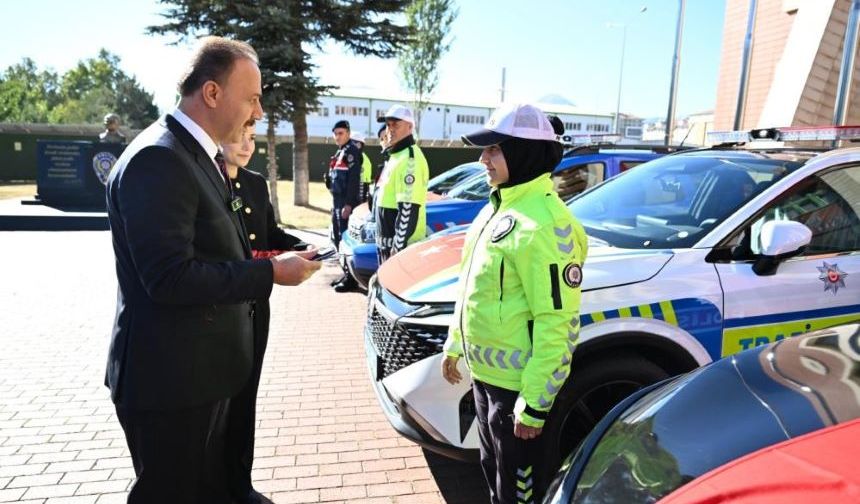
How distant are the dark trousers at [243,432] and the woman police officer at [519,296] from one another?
1093 millimetres

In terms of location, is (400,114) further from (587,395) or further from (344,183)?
(587,395)

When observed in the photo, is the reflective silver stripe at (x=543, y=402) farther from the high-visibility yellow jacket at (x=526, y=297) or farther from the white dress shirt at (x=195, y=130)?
the white dress shirt at (x=195, y=130)

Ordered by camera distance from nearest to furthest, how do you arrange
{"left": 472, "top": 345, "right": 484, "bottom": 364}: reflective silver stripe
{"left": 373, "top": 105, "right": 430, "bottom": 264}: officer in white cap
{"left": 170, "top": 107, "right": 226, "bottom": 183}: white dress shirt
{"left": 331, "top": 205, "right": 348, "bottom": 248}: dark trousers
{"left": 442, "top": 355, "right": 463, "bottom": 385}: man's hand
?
{"left": 170, "top": 107, "right": 226, "bottom": 183}: white dress shirt < {"left": 472, "top": 345, "right": 484, "bottom": 364}: reflective silver stripe < {"left": 442, "top": 355, "right": 463, "bottom": 385}: man's hand < {"left": 373, "top": 105, "right": 430, "bottom": 264}: officer in white cap < {"left": 331, "top": 205, "right": 348, "bottom": 248}: dark trousers

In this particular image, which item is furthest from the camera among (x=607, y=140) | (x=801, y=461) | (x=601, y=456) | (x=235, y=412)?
(x=607, y=140)

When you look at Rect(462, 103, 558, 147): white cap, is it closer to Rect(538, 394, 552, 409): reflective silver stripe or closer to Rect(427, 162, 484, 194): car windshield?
Rect(538, 394, 552, 409): reflective silver stripe

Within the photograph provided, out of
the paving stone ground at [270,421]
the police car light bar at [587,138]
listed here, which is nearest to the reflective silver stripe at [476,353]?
the paving stone ground at [270,421]

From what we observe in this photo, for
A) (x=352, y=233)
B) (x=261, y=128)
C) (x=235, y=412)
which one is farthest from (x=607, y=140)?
(x=261, y=128)

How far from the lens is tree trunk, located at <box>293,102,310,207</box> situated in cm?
1395

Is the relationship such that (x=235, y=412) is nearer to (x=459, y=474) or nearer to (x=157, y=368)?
(x=157, y=368)

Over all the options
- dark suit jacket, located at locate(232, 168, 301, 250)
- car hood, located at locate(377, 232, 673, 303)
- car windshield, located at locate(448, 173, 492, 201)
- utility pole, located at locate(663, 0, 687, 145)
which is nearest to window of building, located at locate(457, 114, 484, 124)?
utility pole, located at locate(663, 0, 687, 145)

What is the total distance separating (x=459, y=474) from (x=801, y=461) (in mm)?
2271

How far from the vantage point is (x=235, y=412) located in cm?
277

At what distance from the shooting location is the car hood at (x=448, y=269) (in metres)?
2.64

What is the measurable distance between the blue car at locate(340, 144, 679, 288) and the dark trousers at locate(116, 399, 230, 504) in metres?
4.11
